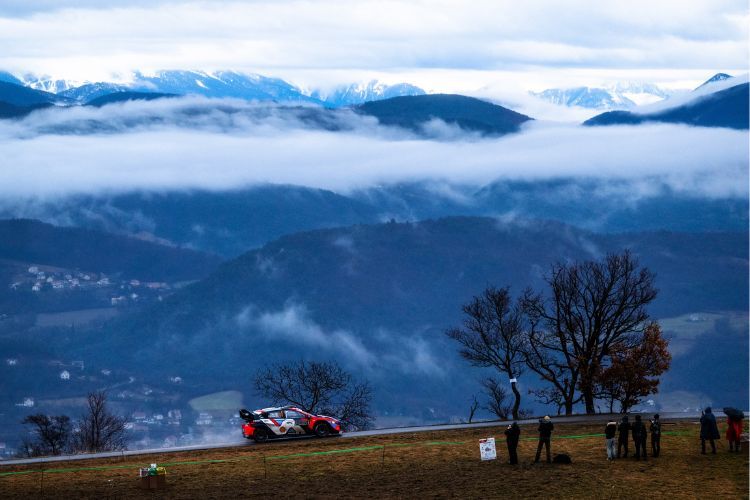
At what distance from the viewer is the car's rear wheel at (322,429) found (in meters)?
68.8

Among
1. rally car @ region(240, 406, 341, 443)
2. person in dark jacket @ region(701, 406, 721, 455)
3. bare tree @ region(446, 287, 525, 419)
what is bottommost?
person in dark jacket @ region(701, 406, 721, 455)

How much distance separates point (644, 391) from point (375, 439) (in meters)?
22.3

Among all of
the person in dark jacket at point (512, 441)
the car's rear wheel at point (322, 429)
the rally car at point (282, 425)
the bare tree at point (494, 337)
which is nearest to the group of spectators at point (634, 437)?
the person in dark jacket at point (512, 441)

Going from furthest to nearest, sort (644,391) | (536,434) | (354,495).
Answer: (644,391) → (536,434) → (354,495)

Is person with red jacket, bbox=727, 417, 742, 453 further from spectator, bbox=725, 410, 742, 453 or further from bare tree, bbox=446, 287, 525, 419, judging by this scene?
bare tree, bbox=446, 287, 525, 419

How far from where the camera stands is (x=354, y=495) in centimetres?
5031

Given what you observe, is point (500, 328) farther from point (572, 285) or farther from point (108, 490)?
point (108, 490)

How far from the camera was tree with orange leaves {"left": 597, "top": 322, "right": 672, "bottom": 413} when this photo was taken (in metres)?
81.9

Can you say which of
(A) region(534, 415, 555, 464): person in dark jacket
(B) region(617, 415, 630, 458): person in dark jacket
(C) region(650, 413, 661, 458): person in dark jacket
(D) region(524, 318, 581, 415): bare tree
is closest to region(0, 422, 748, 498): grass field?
(C) region(650, 413, 661, 458): person in dark jacket

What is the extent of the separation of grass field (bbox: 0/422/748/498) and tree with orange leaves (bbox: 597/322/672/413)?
16561 mm

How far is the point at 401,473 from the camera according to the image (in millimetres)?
55688

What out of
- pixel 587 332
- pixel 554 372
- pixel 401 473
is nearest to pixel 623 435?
pixel 401 473

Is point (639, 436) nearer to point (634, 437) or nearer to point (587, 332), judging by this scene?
point (634, 437)

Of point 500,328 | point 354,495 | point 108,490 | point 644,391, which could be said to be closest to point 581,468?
point 354,495
